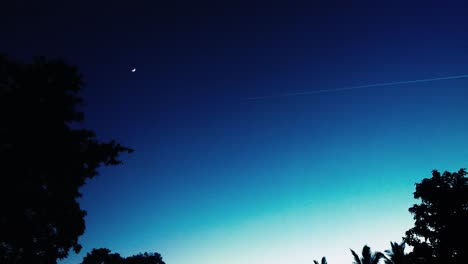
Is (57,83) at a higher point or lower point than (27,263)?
higher

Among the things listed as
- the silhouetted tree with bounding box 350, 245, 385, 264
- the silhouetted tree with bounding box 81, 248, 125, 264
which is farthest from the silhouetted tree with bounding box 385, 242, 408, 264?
the silhouetted tree with bounding box 81, 248, 125, 264

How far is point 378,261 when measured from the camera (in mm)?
31062

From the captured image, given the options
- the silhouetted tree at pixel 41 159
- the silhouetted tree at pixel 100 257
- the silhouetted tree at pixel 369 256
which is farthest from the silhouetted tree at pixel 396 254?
the silhouetted tree at pixel 100 257

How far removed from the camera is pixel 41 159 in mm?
15094

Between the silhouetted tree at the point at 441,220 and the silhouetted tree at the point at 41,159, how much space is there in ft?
75.8

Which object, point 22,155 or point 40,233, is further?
point 40,233

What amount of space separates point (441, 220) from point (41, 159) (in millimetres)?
26902

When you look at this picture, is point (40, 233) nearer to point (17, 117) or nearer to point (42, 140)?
point (42, 140)

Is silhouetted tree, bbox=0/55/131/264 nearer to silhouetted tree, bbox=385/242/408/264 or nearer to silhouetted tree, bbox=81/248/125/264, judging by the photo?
silhouetted tree, bbox=385/242/408/264

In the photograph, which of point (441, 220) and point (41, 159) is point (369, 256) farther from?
point (41, 159)

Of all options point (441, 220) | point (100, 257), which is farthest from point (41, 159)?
point (100, 257)

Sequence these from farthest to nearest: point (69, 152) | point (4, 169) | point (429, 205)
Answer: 1. point (429, 205)
2. point (69, 152)
3. point (4, 169)

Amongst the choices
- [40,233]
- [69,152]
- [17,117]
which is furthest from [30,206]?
[17,117]

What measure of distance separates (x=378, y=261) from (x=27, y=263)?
3015cm
